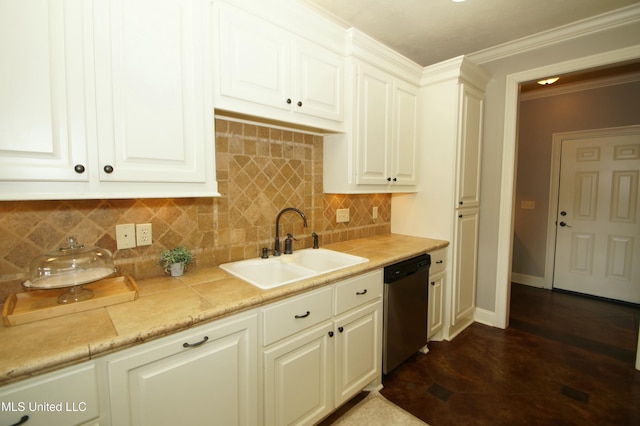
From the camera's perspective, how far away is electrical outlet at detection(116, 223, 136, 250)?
1459mm

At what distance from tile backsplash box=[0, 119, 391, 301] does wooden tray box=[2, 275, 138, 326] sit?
12cm

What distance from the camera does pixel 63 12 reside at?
41.3 inches

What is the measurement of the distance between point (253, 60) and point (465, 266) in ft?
8.26

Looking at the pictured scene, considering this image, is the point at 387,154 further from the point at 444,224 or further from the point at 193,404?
the point at 193,404

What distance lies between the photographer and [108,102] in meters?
1.15

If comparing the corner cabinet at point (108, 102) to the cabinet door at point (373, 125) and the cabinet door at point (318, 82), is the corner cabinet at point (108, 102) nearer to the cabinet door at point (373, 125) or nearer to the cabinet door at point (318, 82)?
the cabinet door at point (318, 82)

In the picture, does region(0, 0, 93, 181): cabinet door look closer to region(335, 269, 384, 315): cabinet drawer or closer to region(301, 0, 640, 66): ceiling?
region(335, 269, 384, 315): cabinet drawer

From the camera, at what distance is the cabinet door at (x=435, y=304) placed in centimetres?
245

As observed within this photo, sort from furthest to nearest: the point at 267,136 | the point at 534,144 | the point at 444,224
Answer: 1. the point at 534,144
2. the point at 444,224
3. the point at 267,136

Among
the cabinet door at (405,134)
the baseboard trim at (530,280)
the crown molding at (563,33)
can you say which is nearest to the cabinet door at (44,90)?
the cabinet door at (405,134)

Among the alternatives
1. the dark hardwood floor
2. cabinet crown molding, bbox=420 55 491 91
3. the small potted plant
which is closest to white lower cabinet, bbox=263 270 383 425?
the dark hardwood floor

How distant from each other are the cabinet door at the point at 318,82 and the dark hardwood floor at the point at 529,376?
1.98 metres

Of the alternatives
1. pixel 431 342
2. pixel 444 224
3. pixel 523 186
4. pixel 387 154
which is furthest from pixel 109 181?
pixel 523 186

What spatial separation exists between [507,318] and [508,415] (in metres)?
1.33
